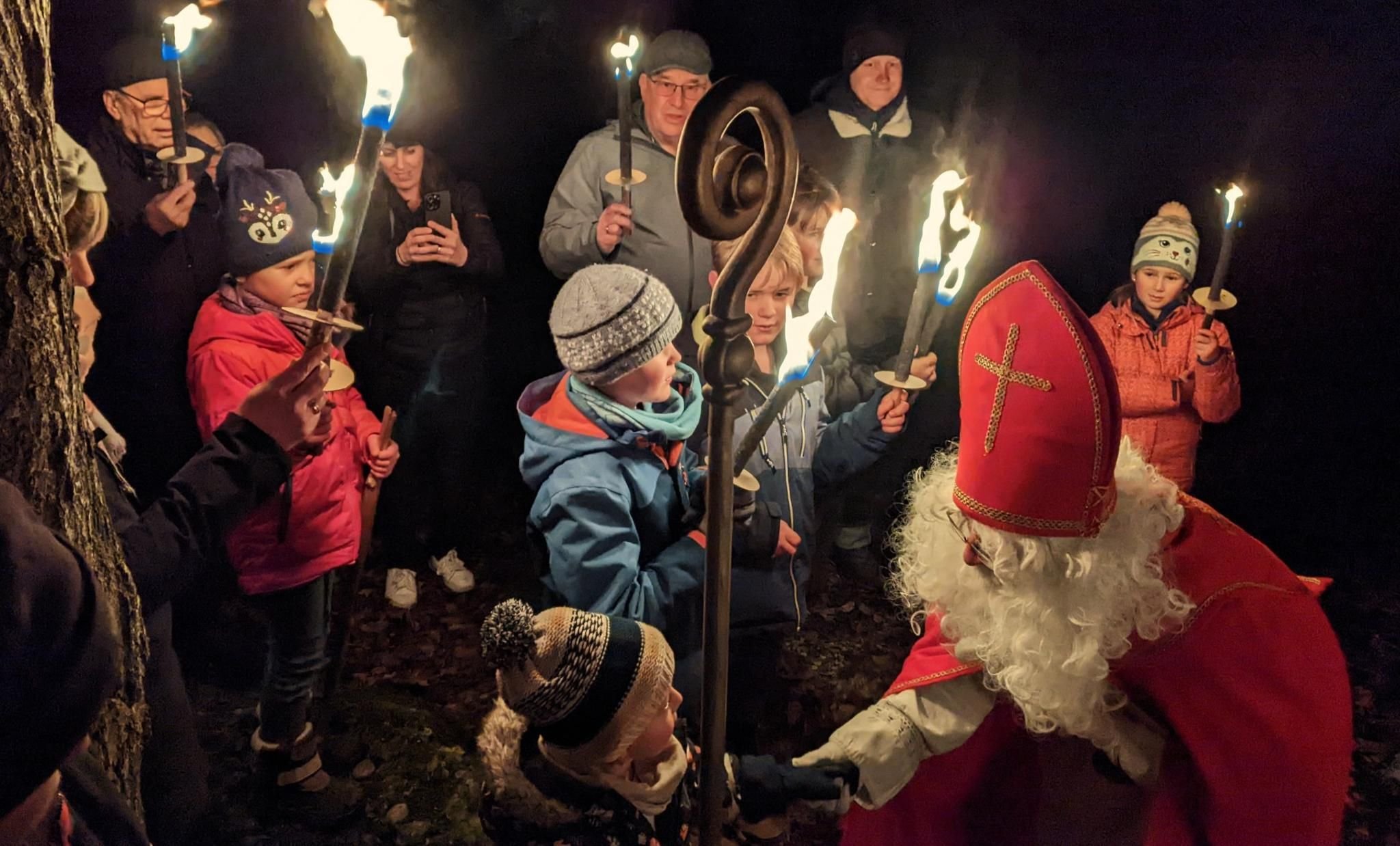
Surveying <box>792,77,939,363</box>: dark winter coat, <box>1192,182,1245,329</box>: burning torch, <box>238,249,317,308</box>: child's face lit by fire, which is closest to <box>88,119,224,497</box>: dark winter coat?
<box>238,249,317,308</box>: child's face lit by fire

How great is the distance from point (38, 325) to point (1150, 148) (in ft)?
14.4

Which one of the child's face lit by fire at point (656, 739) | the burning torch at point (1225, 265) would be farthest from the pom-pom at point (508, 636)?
the burning torch at point (1225, 265)

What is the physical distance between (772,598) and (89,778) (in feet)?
6.28

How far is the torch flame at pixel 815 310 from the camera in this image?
4.87ft

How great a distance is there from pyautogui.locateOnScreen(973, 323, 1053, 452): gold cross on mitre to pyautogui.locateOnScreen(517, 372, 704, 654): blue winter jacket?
0.77 meters

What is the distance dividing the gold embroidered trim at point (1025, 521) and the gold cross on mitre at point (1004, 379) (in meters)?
0.13

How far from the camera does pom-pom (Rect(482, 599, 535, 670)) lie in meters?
1.48

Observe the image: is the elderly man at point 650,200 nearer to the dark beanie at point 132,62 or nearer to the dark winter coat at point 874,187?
the dark winter coat at point 874,187

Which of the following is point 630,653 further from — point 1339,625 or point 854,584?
point 1339,625

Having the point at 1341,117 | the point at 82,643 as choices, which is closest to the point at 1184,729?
the point at 82,643

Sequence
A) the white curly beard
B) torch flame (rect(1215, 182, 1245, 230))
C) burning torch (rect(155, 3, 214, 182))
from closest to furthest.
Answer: the white curly beard
burning torch (rect(155, 3, 214, 182))
torch flame (rect(1215, 182, 1245, 230))

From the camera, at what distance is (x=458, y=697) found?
11.1 feet

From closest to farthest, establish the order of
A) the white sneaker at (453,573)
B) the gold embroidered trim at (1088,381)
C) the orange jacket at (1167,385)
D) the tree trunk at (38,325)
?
the tree trunk at (38,325), the gold embroidered trim at (1088,381), the orange jacket at (1167,385), the white sneaker at (453,573)

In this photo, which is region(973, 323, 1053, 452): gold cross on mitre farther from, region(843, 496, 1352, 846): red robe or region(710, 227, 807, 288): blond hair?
region(710, 227, 807, 288): blond hair
